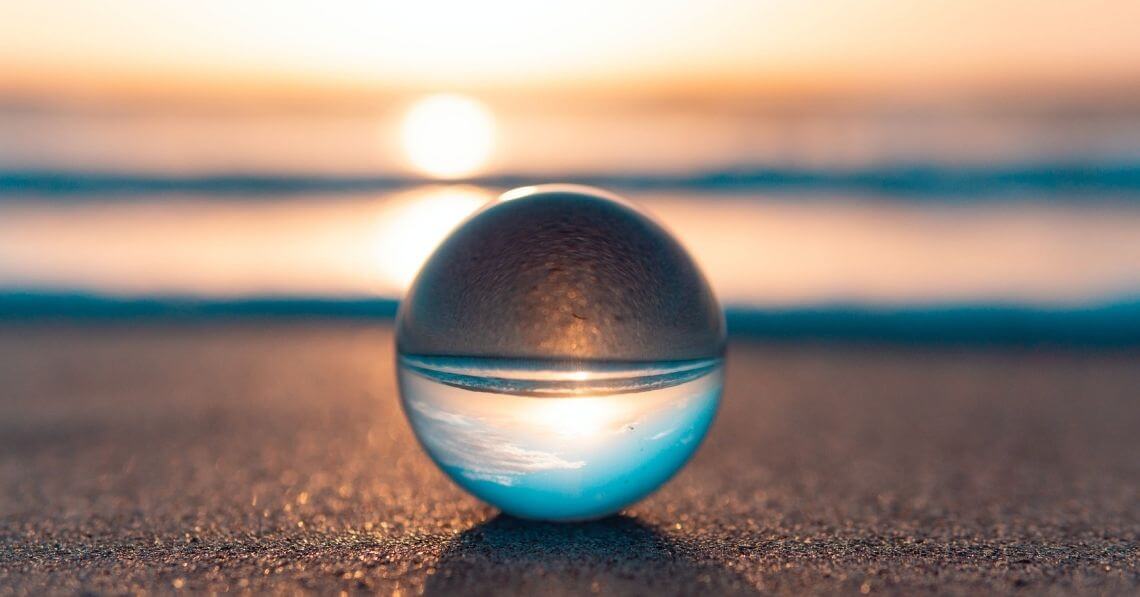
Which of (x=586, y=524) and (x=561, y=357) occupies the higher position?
(x=561, y=357)

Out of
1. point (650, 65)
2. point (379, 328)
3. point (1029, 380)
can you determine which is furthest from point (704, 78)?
point (1029, 380)

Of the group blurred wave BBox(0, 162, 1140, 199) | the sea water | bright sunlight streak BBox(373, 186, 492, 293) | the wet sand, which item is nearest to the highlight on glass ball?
the sea water

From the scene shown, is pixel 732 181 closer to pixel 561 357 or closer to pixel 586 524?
pixel 586 524

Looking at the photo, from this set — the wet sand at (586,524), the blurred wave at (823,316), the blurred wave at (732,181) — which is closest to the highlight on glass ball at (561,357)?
the wet sand at (586,524)

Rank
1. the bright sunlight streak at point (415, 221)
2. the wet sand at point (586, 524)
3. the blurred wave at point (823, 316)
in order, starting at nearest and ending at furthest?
the wet sand at point (586, 524) → the blurred wave at point (823, 316) → the bright sunlight streak at point (415, 221)

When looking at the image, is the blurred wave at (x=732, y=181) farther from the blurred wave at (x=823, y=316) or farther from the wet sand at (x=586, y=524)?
the wet sand at (x=586, y=524)

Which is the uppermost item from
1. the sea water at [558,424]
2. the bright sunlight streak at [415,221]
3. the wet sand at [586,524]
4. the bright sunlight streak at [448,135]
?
the bright sunlight streak at [448,135]

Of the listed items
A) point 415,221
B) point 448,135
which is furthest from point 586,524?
point 448,135

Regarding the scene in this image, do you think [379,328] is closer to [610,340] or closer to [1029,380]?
[1029,380]
